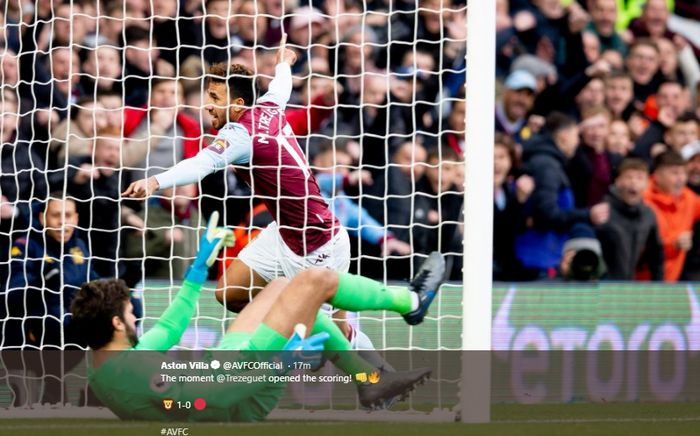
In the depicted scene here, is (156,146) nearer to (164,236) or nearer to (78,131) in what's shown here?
(78,131)

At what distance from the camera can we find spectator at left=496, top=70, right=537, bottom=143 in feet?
33.0

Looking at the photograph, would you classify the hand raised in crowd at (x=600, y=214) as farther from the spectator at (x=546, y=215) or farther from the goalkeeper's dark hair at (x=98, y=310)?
the goalkeeper's dark hair at (x=98, y=310)

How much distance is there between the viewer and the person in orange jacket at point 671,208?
1021 cm

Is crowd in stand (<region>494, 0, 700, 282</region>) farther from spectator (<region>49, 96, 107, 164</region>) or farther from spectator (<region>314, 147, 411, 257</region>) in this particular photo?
spectator (<region>49, 96, 107, 164</region>)

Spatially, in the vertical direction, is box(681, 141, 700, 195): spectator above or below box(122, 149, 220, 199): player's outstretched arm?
below

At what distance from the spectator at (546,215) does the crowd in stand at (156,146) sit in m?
0.50

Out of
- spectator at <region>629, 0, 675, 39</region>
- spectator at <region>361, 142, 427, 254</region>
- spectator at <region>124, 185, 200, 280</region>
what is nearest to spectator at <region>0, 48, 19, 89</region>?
spectator at <region>124, 185, 200, 280</region>

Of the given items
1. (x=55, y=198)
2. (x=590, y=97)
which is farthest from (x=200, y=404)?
(x=590, y=97)

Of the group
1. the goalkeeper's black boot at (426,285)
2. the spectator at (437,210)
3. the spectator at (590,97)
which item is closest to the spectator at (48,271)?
the goalkeeper's black boot at (426,285)

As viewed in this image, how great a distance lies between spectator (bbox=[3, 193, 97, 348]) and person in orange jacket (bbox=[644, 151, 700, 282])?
4.16 meters

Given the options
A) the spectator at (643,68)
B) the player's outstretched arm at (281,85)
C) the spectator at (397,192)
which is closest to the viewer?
the player's outstretched arm at (281,85)

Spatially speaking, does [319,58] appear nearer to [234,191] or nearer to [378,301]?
[234,191]

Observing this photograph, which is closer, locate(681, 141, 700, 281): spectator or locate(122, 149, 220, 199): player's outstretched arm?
locate(122, 149, 220, 199): player's outstretched arm

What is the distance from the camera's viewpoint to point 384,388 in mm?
7469
